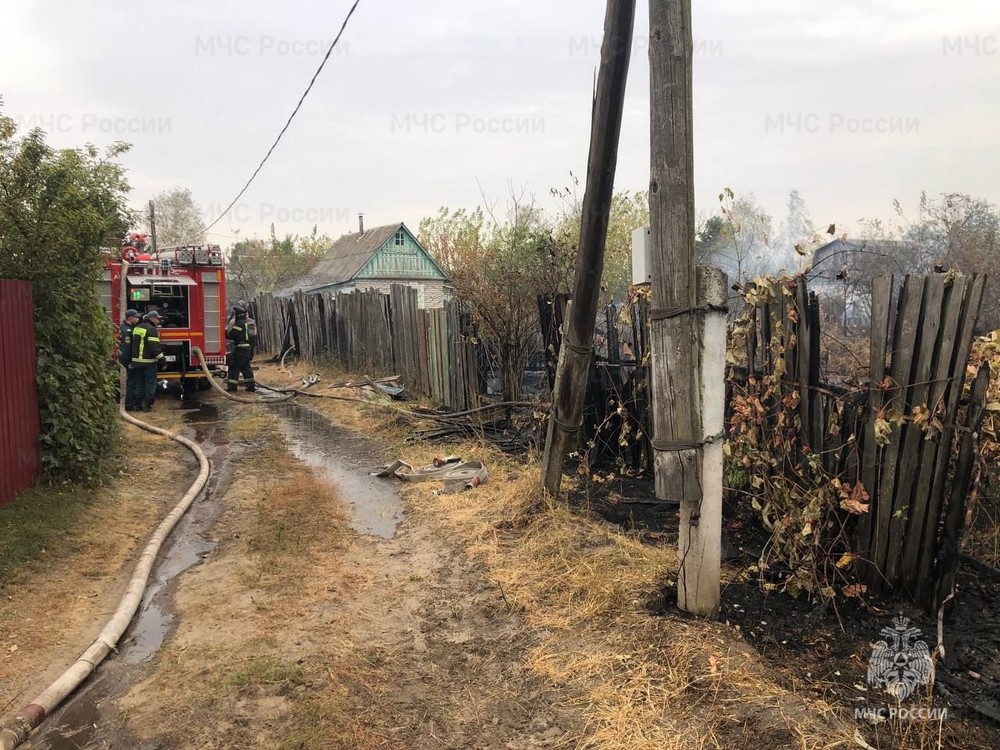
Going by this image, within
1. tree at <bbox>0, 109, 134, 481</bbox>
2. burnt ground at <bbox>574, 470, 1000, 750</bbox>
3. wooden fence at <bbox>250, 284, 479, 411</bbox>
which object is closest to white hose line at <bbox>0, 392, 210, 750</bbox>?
tree at <bbox>0, 109, 134, 481</bbox>

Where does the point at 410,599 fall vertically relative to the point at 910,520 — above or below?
below

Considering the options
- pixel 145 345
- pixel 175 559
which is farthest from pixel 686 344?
pixel 145 345

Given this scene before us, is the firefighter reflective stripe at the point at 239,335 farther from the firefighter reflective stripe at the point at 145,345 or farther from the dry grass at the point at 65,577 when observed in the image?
the dry grass at the point at 65,577

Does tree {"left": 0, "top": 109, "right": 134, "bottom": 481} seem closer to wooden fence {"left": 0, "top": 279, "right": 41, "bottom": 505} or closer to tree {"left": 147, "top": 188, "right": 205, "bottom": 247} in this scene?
wooden fence {"left": 0, "top": 279, "right": 41, "bottom": 505}

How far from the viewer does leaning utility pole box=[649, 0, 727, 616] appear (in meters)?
3.58

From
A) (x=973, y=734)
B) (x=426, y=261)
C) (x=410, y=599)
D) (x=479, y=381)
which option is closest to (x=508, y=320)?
(x=479, y=381)

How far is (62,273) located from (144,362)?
6.49 metres

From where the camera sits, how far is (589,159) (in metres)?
5.04

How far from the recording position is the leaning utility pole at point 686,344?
3580 millimetres

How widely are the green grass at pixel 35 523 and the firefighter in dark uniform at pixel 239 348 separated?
8.73 m

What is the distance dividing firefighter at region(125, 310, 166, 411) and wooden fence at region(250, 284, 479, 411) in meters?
4.33

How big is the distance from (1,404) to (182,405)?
840 centimetres

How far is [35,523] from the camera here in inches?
212

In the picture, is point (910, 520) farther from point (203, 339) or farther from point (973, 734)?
point (203, 339)
